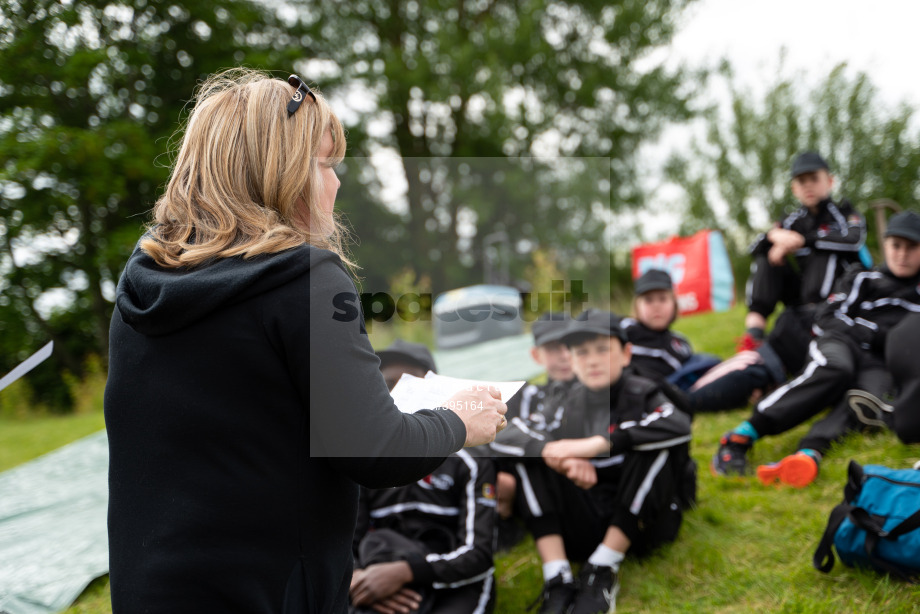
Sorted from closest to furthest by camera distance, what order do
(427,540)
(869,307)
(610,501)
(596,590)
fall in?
(596,590)
(427,540)
(610,501)
(869,307)

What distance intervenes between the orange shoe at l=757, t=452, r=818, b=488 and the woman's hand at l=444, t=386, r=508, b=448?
93.4 inches

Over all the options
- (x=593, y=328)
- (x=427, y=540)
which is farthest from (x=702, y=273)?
(x=427, y=540)

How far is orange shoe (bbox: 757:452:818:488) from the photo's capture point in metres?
3.16

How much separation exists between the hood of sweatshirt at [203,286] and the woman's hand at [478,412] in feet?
1.26

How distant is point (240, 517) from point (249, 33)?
1625 cm

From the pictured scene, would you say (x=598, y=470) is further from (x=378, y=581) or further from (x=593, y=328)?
(x=378, y=581)

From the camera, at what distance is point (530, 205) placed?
52.4 feet

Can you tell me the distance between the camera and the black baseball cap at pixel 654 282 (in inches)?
167

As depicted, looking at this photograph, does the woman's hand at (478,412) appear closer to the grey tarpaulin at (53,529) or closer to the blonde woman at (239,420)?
the blonde woman at (239,420)

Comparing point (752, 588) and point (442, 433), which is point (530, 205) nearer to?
point (752, 588)

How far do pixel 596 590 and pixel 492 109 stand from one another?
1436 centimetres

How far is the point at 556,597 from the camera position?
2518 mm

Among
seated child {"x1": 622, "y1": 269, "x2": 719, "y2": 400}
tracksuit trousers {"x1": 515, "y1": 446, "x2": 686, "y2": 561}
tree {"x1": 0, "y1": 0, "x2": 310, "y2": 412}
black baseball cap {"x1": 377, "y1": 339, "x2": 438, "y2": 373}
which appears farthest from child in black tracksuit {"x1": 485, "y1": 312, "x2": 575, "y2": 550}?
tree {"x1": 0, "y1": 0, "x2": 310, "y2": 412}

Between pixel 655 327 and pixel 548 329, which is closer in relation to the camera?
pixel 548 329
